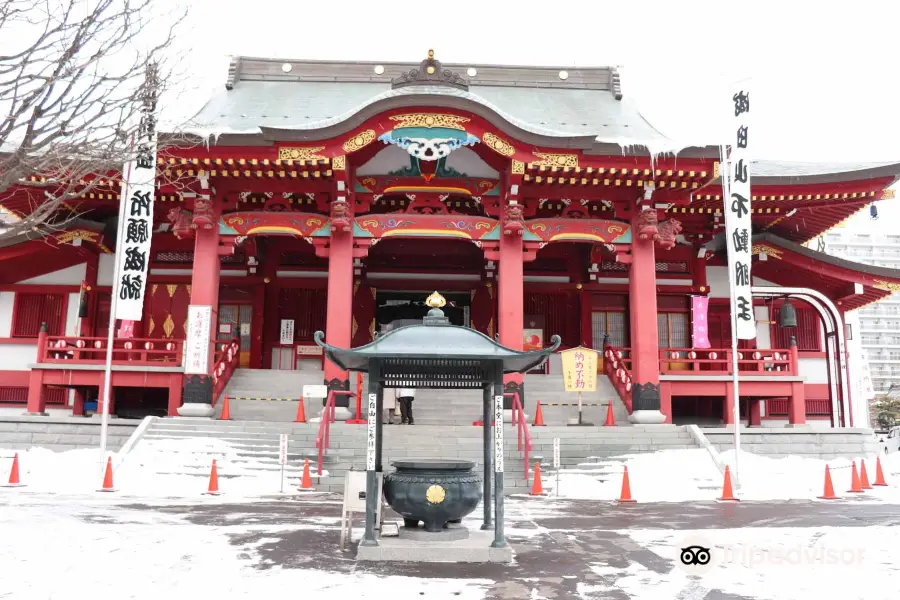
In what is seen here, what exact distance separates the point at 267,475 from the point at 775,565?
913cm

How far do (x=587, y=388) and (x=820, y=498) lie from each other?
5.09 metres

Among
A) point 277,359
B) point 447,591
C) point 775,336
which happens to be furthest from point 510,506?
point 775,336

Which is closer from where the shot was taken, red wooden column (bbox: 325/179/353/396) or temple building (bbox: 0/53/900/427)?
temple building (bbox: 0/53/900/427)

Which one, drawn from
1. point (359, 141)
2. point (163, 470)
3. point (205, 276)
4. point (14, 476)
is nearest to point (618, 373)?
point (359, 141)

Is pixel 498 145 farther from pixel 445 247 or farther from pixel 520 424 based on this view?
pixel 520 424

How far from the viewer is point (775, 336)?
70.7 ft

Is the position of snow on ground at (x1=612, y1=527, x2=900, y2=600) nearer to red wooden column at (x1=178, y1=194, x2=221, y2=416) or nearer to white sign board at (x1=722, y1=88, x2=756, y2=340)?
white sign board at (x1=722, y1=88, x2=756, y2=340)

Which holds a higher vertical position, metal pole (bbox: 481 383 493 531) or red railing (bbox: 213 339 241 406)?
red railing (bbox: 213 339 241 406)

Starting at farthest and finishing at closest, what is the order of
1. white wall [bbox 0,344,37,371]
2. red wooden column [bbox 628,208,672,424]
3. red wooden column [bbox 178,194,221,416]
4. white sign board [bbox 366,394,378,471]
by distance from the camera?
white wall [bbox 0,344,37,371]
red wooden column [bbox 628,208,672,424]
red wooden column [bbox 178,194,221,416]
white sign board [bbox 366,394,378,471]

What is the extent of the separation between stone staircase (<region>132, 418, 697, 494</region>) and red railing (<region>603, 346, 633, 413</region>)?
82.2 inches

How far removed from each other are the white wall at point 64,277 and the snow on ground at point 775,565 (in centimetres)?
1813

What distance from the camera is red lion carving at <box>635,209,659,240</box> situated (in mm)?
17391

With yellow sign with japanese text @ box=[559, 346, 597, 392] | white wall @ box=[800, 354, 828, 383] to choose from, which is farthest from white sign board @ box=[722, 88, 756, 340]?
white wall @ box=[800, 354, 828, 383]

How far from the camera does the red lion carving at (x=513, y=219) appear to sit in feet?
56.1
